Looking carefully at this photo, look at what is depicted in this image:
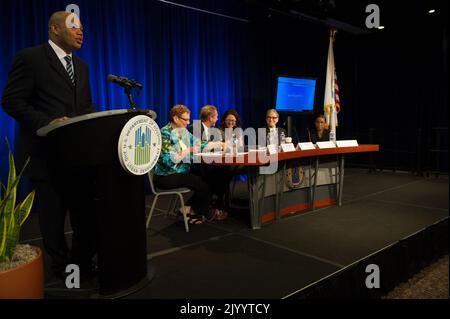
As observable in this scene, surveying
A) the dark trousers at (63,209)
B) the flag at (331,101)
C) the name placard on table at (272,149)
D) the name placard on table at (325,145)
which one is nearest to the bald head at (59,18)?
the dark trousers at (63,209)

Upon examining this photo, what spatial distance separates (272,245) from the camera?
261cm

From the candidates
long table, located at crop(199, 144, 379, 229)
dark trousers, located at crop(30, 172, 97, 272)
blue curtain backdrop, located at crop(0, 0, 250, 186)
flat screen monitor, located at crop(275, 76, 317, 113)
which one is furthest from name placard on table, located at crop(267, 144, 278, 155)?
flat screen monitor, located at crop(275, 76, 317, 113)

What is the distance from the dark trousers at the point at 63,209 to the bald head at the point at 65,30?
0.65 m

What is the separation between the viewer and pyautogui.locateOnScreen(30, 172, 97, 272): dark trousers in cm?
180

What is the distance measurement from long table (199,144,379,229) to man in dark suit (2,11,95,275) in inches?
45.8

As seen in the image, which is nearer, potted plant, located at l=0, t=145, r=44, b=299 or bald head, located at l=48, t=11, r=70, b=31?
potted plant, located at l=0, t=145, r=44, b=299

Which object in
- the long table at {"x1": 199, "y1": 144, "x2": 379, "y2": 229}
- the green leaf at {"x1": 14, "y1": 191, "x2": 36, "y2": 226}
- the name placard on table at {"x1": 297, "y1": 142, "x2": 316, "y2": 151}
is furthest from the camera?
the name placard on table at {"x1": 297, "y1": 142, "x2": 316, "y2": 151}

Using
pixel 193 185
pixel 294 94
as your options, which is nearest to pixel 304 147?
pixel 193 185

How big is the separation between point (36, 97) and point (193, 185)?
57.1 inches

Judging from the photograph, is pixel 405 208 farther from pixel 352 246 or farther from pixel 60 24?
pixel 60 24

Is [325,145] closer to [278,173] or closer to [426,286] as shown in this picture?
[278,173]

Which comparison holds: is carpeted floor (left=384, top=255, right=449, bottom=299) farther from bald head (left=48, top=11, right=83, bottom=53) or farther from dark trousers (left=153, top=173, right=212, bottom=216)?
bald head (left=48, top=11, right=83, bottom=53)

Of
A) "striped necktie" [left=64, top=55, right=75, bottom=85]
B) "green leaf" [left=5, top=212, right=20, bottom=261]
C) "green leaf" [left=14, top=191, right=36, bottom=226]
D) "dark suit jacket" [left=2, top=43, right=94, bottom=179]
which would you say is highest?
"striped necktie" [left=64, top=55, right=75, bottom=85]

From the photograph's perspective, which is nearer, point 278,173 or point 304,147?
point 278,173
